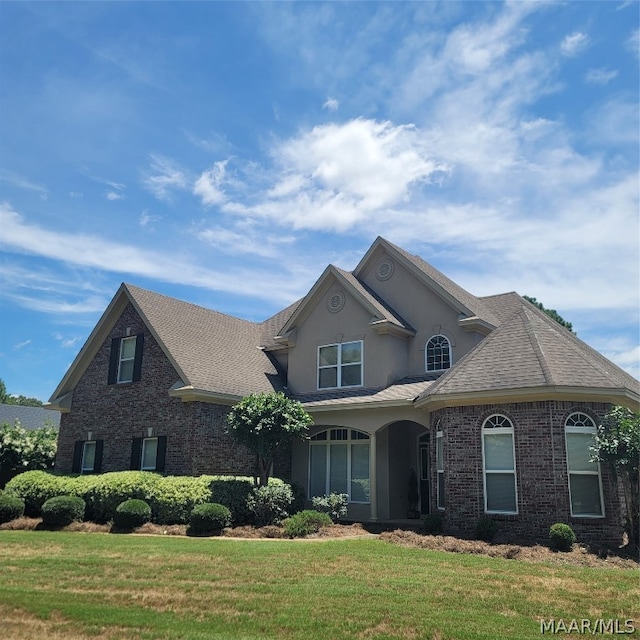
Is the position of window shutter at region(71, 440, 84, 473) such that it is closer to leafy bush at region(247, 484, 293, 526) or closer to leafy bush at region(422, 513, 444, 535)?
leafy bush at region(247, 484, 293, 526)

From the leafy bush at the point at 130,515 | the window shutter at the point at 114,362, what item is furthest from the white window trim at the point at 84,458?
the leafy bush at the point at 130,515

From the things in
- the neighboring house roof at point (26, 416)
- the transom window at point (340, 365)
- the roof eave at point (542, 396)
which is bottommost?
the roof eave at point (542, 396)

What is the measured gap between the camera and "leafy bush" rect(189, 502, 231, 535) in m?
15.3

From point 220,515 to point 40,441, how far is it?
12.8 meters

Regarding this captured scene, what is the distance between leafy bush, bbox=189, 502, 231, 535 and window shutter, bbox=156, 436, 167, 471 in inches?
158

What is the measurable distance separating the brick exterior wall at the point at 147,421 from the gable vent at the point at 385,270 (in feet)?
24.4

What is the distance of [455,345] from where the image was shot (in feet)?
66.1

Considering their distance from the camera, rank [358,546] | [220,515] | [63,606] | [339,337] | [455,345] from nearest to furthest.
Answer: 1. [63,606]
2. [358,546]
3. [220,515]
4. [455,345]
5. [339,337]

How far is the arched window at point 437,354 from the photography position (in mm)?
20370

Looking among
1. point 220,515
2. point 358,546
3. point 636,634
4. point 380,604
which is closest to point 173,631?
point 380,604

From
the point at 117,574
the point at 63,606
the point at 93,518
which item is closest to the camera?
the point at 63,606

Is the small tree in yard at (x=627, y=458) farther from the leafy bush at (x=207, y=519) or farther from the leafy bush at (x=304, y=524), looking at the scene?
the leafy bush at (x=207, y=519)

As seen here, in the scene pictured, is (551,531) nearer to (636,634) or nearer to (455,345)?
(636,634)

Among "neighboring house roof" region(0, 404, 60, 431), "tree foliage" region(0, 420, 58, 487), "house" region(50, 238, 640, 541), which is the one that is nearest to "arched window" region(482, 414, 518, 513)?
"house" region(50, 238, 640, 541)
